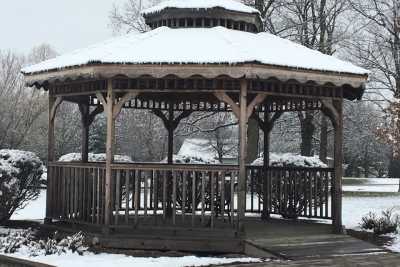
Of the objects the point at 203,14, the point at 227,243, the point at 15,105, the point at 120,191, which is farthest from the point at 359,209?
the point at 15,105

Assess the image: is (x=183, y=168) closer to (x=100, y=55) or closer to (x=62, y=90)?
(x=100, y=55)

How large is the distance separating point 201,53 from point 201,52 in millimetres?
59

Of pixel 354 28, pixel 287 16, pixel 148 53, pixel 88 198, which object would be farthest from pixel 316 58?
pixel 354 28

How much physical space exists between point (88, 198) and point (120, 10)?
958 inches

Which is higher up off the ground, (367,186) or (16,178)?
(16,178)

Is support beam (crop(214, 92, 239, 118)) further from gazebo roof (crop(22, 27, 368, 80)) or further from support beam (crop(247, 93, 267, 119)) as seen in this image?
gazebo roof (crop(22, 27, 368, 80))

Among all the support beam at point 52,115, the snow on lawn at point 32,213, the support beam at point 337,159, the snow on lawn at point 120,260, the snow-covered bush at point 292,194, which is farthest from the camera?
the snow on lawn at point 32,213

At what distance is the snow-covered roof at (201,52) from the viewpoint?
9.70m

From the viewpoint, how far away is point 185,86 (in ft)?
33.9

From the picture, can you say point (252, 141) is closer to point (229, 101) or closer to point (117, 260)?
point (229, 101)

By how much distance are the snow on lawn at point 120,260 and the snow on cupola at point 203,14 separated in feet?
16.1

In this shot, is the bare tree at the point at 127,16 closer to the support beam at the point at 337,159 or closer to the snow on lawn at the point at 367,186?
the snow on lawn at the point at 367,186

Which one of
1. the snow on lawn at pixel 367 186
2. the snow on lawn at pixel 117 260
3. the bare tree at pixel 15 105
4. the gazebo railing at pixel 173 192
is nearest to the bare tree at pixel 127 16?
the bare tree at pixel 15 105

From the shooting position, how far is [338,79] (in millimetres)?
10414
